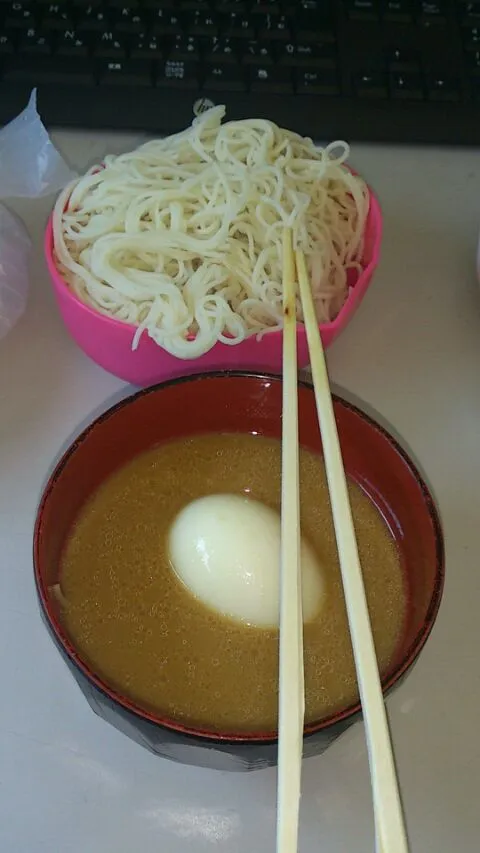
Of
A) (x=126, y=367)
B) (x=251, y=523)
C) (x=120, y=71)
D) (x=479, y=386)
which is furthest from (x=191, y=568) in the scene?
(x=120, y=71)

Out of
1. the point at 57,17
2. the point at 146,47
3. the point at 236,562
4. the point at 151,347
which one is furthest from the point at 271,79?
the point at 236,562

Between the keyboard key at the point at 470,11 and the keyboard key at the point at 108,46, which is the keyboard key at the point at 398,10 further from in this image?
the keyboard key at the point at 108,46

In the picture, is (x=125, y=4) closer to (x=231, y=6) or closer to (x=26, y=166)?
(x=231, y=6)

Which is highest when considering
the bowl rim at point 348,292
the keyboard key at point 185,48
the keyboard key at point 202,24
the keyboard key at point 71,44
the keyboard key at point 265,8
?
the keyboard key at point 265,8

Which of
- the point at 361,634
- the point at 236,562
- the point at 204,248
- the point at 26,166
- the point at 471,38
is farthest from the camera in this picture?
the point at 471,38

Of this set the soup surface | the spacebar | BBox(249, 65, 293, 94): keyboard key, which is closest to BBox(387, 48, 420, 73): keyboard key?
BBox(249, 65, 293, 94): keyboard key

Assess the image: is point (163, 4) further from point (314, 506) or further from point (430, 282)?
point (314, 506)

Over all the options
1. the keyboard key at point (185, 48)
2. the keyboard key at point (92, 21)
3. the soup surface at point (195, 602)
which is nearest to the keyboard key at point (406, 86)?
the keyboard key at point (185, 48)
